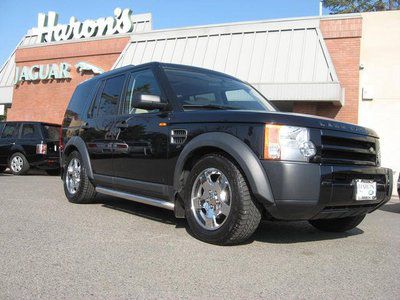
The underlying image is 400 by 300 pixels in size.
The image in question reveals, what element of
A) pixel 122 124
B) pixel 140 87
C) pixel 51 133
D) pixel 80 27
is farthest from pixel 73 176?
pixel 80 27

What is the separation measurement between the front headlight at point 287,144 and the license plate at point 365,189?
0.66 meters

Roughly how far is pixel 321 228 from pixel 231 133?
1986 millimetres

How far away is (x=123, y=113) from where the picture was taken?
606 cm

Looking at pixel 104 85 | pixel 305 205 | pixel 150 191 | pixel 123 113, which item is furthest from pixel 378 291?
pixel 104 85

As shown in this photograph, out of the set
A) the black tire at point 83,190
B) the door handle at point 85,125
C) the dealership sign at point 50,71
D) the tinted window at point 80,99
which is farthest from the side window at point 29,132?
the door handle at point 85,125

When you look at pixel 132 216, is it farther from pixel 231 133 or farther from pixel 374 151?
pixel 374 151

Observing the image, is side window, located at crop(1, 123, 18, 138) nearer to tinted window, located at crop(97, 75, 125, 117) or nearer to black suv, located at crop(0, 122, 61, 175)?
black suv, located at crop(0, 122, 61, 175)

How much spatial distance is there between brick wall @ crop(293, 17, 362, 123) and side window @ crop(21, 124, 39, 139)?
26.2ft

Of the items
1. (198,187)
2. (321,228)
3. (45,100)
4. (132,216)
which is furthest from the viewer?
(45,100)

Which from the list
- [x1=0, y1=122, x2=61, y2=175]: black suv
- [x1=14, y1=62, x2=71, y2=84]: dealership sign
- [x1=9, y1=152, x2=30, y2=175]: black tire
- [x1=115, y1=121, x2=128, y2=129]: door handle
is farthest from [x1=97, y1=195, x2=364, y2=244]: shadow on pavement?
[x1=14, y1=62, x2=71, y2=84]: dealership sign

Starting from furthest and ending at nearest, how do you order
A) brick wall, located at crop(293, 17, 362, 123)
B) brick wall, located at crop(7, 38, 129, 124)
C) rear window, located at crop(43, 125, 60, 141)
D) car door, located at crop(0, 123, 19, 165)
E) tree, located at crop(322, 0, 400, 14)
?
tree, located at crop(322, 0, 400, 14)
brick wall, located at crop(7, 38, 129, 124)
brick wall, located at crop(293, 17, 362, 123)
car door, located at crop(0, 123, 19, 165)
rear window, located at crop(43, 125, 60, 141)

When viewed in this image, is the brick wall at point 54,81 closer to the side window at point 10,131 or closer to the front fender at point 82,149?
the side window at point 10,131

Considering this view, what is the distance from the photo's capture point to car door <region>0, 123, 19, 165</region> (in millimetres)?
14078

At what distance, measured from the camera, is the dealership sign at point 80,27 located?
66.4 ft
